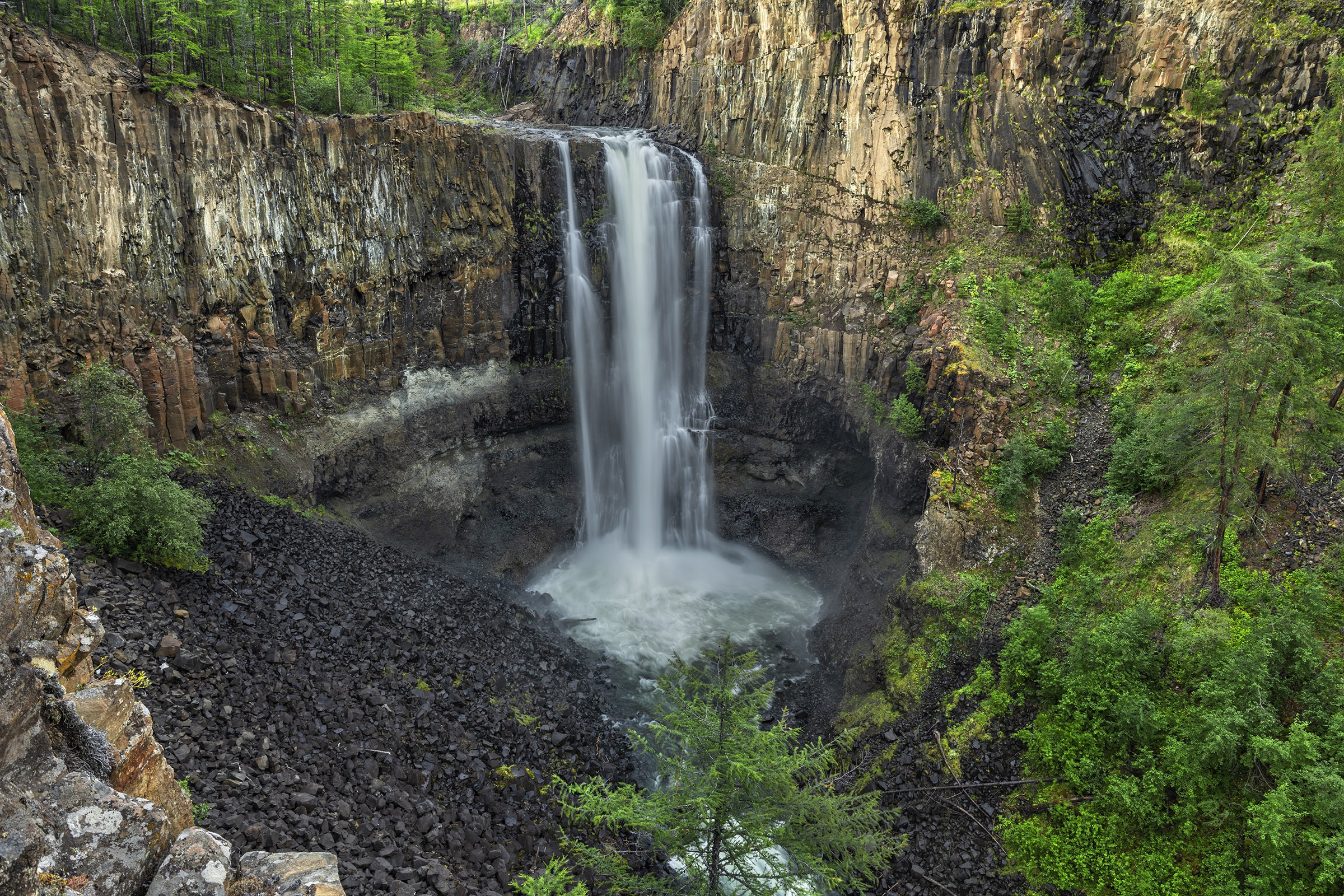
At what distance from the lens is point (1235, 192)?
2217 centimetres

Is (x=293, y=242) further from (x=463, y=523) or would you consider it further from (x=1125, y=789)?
(x=1125, y=789)

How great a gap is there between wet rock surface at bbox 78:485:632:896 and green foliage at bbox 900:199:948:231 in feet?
66.2

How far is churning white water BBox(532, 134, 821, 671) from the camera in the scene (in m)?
28.0

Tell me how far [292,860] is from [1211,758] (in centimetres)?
1448

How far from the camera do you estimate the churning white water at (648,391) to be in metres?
28.0

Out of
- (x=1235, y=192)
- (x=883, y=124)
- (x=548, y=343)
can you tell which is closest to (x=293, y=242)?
(x=548, y=343)

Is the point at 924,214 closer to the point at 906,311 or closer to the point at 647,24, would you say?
the point at 906,311

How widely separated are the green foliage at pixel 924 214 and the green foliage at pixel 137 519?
25.3m

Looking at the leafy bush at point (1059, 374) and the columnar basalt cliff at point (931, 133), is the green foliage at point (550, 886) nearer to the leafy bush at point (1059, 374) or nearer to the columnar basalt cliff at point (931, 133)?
the columnar basalt cliff at point (931, 133)

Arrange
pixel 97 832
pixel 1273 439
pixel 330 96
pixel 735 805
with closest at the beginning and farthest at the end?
pixel 97 832, pixel 735 805, pixel 1273 439, pixel 330 96

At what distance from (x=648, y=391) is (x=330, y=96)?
1605 centimetres

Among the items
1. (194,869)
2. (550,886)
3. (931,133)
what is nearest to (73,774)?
(194,869)

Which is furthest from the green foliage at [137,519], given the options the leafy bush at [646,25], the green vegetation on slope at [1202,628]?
the leafy bush at [646,25]

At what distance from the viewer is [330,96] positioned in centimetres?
2556
